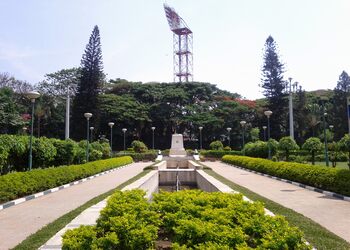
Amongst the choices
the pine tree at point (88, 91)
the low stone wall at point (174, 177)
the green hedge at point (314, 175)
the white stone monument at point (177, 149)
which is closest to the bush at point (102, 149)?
the pine tree at point (88, 91)

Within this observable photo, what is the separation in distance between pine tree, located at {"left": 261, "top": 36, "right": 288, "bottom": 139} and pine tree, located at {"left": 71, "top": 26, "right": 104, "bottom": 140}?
19.0 metres

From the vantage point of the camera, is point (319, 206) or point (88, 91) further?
point (88, 91)

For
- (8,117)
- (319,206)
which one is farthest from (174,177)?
A: (8,117)

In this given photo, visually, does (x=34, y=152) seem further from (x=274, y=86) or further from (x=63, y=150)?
(x=274, y=86)

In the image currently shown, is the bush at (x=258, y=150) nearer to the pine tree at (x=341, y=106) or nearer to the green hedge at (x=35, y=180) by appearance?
the green hedge at (x=35, y=180)

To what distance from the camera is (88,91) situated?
39.3 m

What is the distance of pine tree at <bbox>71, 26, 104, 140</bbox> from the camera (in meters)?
39.2

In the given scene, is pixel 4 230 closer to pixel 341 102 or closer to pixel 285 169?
pixel 285 169

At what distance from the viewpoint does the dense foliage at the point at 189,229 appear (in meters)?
3.00

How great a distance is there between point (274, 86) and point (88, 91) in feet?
68.6

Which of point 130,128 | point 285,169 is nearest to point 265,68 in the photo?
point 130,128

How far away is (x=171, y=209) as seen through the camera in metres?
4.34

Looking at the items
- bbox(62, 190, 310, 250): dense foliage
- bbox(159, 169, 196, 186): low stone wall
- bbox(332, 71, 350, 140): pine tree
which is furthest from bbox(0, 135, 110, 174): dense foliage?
bbox(332, 71, 350, 140): pine tree

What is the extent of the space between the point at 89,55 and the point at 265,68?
791 inches
